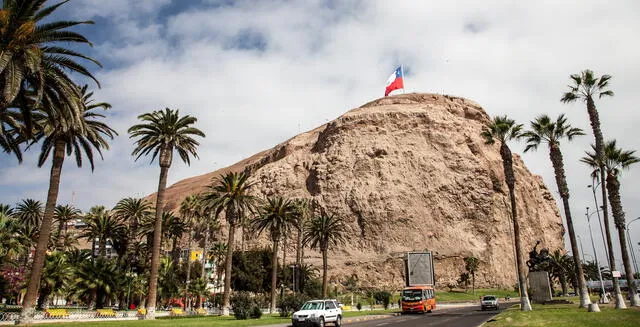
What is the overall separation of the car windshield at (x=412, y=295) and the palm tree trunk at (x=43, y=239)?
32283mm

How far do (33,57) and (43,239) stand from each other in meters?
16.0

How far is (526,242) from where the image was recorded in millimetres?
113375

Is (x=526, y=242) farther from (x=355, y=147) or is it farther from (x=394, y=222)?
(x=355, y=147)

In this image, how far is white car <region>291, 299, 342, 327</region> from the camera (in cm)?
2488

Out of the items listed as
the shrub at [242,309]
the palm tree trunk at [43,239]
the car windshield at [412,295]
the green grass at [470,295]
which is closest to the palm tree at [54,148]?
the palm tree trunk at [43,239]

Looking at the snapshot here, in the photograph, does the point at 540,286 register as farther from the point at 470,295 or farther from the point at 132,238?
the point at 132,238

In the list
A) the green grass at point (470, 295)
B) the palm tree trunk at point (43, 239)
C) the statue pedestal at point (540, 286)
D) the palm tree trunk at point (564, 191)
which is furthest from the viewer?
the green grass at point (470, 295)

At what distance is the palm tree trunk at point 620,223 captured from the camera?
3038cm

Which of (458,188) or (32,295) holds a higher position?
(458,188)

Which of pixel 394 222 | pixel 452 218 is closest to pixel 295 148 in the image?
pixel 394 222

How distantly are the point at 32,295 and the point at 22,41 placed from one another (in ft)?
54.4

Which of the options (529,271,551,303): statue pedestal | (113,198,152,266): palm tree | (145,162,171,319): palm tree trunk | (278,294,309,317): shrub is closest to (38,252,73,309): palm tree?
(113,198,152,266): palm tree

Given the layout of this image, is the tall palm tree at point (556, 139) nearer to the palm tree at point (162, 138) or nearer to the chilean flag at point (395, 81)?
the palm tree at point (162, 138)

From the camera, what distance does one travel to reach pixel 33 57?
16.7 m
